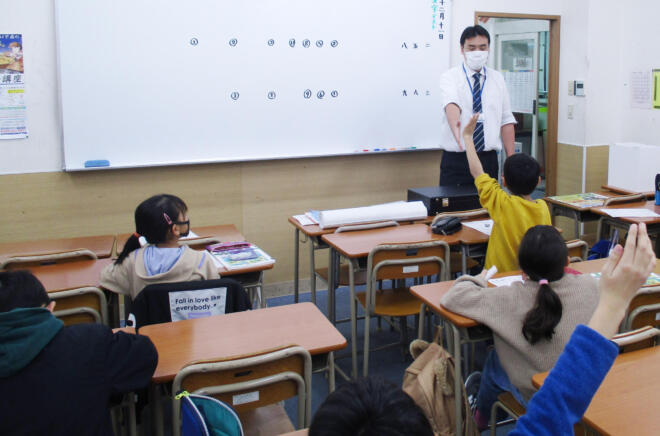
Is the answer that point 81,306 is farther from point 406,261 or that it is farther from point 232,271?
point 406,261

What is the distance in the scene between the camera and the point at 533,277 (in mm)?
2189

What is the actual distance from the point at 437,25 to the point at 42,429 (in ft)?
14.9

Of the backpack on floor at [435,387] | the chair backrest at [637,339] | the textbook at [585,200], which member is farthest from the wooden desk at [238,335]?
the textbook at [585,200]

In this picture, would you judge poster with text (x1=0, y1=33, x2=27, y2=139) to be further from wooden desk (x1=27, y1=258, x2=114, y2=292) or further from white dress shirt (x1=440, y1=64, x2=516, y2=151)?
white dress shirt (x1=440, y1=64, x2=516, y2=151)

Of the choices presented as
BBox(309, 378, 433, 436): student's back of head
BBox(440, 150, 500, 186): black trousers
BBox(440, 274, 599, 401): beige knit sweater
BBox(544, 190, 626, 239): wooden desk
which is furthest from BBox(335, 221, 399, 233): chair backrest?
BBox(309, 378, 433, 436): student's back of head

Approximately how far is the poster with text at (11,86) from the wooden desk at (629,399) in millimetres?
3641

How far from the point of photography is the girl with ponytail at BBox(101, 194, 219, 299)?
2.62m

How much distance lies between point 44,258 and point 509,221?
93.2 inches

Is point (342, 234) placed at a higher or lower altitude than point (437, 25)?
lower

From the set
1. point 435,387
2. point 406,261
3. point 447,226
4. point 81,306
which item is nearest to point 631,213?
point 447,226

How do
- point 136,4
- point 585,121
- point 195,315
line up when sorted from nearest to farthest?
point 195,315, point 136,4, point 585,121

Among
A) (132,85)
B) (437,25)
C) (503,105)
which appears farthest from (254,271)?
(437,25)

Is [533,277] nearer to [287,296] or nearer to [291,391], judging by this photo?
[291,391]

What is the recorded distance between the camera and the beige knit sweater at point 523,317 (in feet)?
6.95
